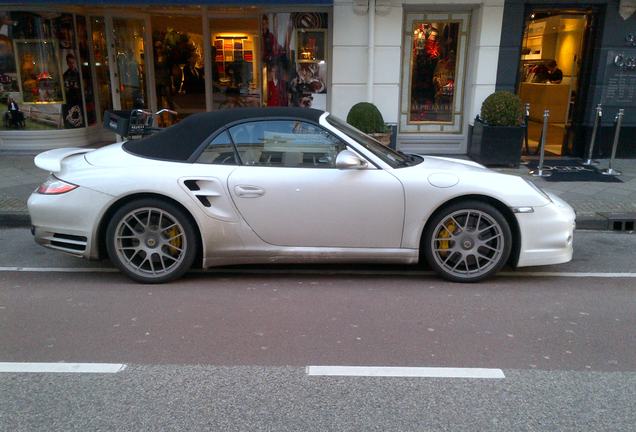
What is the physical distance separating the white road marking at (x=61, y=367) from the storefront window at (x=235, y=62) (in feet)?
30.3

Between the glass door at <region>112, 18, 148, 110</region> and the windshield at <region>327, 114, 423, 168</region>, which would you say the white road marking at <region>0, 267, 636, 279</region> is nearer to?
the windshield at <region>327, 114, 423, 168</region>

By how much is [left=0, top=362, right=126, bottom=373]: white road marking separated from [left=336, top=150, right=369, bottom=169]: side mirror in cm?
228

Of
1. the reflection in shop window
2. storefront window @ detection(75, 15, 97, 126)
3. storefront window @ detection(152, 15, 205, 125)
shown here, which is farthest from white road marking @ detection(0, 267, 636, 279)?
storefront window @ detection(152, 15, 205, 125)

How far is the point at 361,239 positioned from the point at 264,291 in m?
0.95

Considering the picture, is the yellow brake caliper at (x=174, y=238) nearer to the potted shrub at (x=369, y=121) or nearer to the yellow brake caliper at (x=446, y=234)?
the yellow brake caliper at (x=446, y=234)

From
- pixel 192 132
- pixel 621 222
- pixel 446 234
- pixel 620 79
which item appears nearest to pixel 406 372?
pixel 446 234

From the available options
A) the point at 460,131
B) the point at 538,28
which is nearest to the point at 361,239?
the point at 460,131

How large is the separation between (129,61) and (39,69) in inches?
78.7

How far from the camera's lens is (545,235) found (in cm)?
463

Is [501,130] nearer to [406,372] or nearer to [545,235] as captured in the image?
[545,235]

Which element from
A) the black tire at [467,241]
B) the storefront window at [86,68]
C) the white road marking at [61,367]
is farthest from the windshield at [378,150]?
the storefront window at [86,68]

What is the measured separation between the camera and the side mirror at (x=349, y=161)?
4484mm

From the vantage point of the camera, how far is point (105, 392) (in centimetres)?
306

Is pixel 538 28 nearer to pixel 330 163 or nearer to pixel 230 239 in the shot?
pixel 330 163
